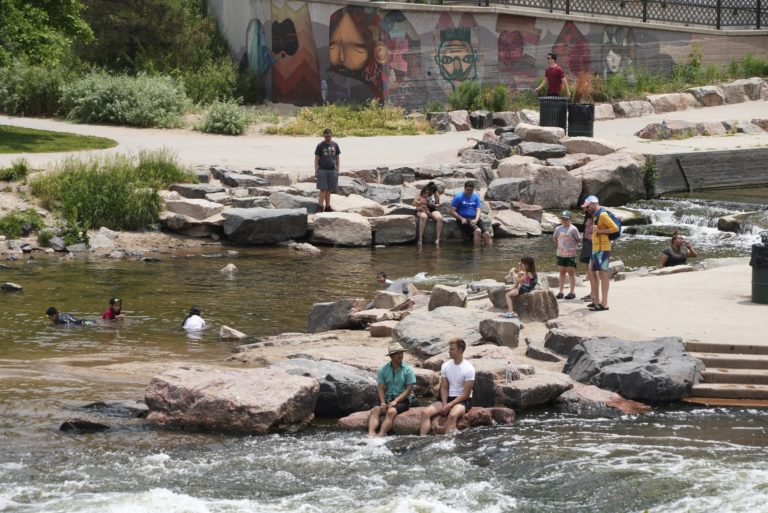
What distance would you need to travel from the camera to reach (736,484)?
37.9 ft

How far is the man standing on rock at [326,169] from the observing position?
1005 inches

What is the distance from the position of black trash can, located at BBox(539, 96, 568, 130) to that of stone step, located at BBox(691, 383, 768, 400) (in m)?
18.5

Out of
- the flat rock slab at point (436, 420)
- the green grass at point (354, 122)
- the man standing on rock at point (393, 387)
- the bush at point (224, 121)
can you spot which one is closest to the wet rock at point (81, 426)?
the flat rock slab at point (436, 420)

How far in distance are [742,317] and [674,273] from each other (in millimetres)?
3430

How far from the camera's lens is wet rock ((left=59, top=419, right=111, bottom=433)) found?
510 inches

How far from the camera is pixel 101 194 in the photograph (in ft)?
81.1

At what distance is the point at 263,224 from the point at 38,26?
26.0 feet

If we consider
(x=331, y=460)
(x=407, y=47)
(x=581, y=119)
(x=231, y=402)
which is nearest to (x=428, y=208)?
(x=581, y=119)

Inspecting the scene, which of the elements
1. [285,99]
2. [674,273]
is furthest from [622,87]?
[674,273]

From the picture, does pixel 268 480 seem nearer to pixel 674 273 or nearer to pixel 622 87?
pixel 674 273

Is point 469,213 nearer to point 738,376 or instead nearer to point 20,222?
point 20,222

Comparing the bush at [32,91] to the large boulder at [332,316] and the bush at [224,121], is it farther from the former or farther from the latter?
the large boulder at [332,316]

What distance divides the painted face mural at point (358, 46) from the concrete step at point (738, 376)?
71.9 ft

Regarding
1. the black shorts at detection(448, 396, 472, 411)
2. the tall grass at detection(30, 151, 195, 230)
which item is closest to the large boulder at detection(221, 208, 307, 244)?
the tall grass at detection(30, 151, 195, 230)
